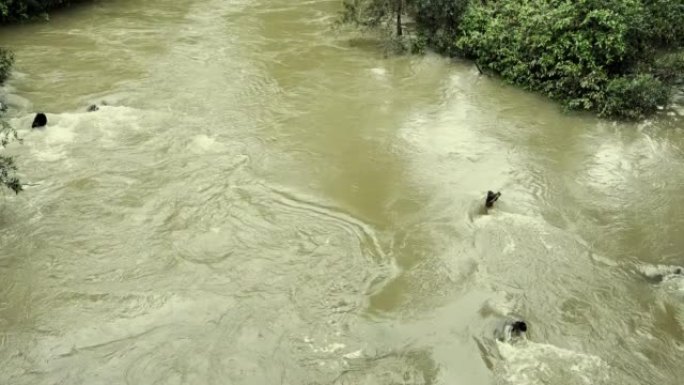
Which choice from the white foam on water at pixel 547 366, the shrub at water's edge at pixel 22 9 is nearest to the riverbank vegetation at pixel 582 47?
the white foam on water at pixel 547 366

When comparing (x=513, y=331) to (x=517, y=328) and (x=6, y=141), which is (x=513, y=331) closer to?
(x=517, y=328)

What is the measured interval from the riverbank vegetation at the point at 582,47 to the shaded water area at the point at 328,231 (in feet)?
1.42

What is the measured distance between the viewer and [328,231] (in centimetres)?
742

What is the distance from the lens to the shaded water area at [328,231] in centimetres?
581

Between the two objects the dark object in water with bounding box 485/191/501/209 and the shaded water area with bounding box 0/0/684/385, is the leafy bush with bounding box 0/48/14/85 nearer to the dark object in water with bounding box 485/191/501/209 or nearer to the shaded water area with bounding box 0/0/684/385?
the shaded water area with bounding box 0/0/684/385

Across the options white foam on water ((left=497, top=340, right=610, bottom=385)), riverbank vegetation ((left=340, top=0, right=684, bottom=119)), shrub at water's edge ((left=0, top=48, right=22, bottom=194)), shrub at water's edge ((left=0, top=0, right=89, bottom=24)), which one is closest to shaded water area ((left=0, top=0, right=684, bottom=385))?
white foam on water ((left=497, top=340, right=610, bottom=385))

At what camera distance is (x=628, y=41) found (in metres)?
10.6

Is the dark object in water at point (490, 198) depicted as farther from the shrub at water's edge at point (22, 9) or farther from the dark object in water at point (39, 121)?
the shrub at water's edge at point (22, 9)

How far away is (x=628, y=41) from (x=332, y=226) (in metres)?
7.10

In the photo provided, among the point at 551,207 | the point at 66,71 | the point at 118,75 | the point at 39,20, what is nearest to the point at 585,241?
the point at 551,207

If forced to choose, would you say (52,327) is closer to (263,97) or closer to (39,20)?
(263,97)

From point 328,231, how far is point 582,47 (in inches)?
259

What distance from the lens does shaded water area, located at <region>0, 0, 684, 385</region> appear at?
5.81 meters

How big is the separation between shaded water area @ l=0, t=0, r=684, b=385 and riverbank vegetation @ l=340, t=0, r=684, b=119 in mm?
434
